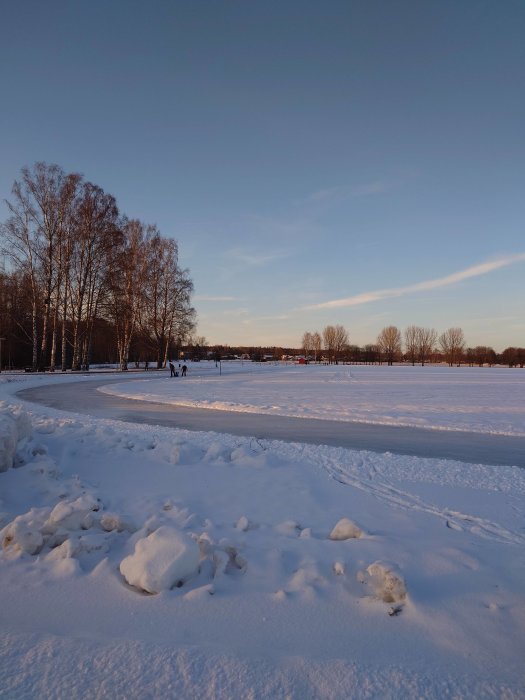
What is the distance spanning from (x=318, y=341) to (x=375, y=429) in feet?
425

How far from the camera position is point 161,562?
12.0 feet

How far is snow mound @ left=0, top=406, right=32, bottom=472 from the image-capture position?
639cm

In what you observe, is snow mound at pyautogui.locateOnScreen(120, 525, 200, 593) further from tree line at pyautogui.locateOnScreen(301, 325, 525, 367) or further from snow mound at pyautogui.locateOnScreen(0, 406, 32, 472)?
tree line at pyautogui.locateOnScreen(301, 325, 525, 367)

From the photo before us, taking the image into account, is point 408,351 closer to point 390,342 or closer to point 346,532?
point 390,342

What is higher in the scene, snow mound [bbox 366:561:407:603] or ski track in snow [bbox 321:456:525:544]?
snow mound [bbox 366:561:407:603]

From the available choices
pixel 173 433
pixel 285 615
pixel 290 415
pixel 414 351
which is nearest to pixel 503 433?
pixel 290 415

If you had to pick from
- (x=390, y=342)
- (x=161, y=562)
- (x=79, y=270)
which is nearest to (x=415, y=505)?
(x=161, y=562)

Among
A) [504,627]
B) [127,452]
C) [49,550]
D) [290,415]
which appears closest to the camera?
[504,627]

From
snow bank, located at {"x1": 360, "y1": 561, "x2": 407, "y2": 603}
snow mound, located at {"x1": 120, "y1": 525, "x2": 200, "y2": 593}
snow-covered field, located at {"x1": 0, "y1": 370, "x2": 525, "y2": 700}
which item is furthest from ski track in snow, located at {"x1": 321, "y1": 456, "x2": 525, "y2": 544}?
snow mound, located at {"x1": 120, "y1": 525, "x2": 200, "y2": 593}

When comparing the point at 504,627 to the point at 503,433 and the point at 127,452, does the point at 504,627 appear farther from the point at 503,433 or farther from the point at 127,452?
the point at 503,433

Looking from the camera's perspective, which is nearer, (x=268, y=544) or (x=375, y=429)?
(x=268, y=544)

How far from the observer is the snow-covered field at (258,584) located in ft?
8.73

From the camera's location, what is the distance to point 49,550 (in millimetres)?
4227

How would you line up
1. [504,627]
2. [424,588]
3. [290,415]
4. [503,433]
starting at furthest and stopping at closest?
[290,415] → [503,433] → [424,588] → [504,627]
